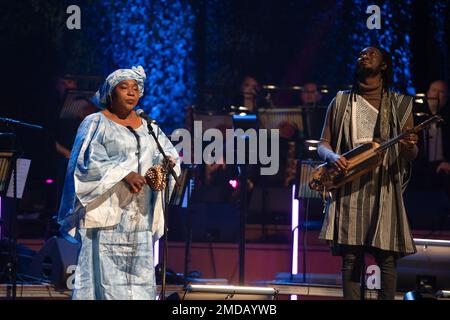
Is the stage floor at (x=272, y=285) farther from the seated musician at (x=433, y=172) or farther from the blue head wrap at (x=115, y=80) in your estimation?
the seated musician at (x=433, y=172)

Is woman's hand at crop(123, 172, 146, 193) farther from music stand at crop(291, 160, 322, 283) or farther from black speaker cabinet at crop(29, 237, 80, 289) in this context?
music stand at crop(291, 160, 322, 283)

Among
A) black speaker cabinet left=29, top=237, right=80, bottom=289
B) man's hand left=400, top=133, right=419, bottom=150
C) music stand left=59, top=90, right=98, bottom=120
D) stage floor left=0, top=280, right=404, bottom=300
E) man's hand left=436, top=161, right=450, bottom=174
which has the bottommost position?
stage floor left=0, top=280, right=404, bottom=300

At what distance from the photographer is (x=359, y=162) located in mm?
4715

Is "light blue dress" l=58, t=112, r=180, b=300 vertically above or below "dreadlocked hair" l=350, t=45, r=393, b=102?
below

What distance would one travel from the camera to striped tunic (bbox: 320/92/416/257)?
4711 millimetres

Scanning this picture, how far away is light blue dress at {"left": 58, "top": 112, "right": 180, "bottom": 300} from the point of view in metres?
4.77

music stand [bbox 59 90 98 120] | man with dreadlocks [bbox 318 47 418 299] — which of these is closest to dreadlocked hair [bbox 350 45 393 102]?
man with dreadlocks [bbox 318 47 418 299]

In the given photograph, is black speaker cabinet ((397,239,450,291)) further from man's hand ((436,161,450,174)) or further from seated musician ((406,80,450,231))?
man's hand ((436,161,450,174))

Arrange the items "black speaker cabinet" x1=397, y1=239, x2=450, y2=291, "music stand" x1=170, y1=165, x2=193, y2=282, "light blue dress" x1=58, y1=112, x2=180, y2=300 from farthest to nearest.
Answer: "music stand" x1=170, y1=165, x2=193, y2=282 → "black speaker cabinet" x1=397, y1=239, x2=450, y2=291 → "light blue dress" x1=58, y1=112, x2=180, y2=300

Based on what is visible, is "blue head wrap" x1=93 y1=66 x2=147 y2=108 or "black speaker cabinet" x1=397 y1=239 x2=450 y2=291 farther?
"black speaker cabinet" x1=397 y1=239 x2=450 y2=291

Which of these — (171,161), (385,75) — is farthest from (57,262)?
(385,75)

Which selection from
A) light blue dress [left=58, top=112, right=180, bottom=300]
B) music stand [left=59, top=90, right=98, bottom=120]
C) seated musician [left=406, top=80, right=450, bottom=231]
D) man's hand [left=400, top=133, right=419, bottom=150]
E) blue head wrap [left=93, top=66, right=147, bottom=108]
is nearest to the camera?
man's hand [left=400, top=133, right=419, bottom=150]

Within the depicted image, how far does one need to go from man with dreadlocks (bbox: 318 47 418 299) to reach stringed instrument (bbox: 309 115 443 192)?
0.16 ft
